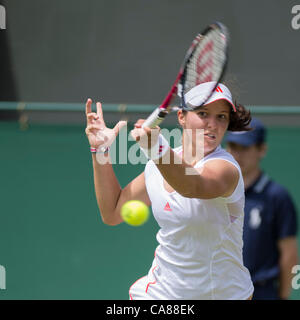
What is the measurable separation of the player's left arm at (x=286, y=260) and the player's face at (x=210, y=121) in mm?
821

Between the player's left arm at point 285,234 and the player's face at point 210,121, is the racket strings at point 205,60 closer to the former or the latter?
the player's face at point 210,121

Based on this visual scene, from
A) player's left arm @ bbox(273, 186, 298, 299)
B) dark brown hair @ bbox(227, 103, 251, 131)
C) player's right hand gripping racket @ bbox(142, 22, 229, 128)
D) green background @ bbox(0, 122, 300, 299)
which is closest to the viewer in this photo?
player's right hand gripping racket @ bbox(142, 22, 229, 128)

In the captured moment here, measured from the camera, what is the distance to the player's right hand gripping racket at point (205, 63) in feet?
6.16

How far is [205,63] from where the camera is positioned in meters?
2.02

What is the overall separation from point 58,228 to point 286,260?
1536 mm

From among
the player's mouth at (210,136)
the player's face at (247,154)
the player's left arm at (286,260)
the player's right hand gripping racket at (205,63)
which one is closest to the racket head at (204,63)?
the player's right hand gripping racket at (205,63)

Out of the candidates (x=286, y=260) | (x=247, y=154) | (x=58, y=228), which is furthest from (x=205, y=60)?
(x=58, y=228)

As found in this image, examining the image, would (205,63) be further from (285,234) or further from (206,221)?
(285,234)

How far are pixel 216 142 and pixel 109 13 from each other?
254 centimetres

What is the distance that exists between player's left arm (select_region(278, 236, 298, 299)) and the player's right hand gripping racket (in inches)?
37.2

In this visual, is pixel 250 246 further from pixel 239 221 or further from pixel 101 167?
pixel 101 167

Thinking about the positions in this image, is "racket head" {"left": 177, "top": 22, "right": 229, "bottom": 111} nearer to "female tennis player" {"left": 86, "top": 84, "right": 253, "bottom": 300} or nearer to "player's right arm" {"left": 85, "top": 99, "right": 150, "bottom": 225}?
"female tennis player" {"left": 86, "top": 84, "right": 253, "bottom": 300}

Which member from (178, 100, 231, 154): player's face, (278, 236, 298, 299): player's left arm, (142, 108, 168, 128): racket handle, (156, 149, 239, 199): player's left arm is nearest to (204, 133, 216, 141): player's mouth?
(178, 100, 231, 154): player's face

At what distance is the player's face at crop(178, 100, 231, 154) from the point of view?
1.98m
